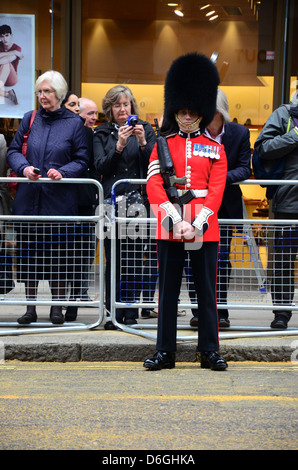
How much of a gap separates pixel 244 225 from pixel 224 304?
0.71 m

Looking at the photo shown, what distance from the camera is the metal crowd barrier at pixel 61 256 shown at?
6.84m

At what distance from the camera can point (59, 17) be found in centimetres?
966

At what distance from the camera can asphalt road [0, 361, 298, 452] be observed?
425 cm

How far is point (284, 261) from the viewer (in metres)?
6.84

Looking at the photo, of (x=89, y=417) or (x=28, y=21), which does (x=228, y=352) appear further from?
(x=28, y=21)

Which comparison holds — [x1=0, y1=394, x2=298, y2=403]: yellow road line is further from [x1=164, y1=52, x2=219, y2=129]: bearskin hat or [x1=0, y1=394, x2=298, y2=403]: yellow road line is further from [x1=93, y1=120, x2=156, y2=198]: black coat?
[x1=93, y1=120, x2=156, y2=198]: black coat

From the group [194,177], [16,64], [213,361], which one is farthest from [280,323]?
[16,64]

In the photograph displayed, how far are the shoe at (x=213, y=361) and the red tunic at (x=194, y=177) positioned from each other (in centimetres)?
88

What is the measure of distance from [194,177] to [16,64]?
4308mm

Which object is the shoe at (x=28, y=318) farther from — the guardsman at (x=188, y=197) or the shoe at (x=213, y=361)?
the shoe at (x=213, y=361)

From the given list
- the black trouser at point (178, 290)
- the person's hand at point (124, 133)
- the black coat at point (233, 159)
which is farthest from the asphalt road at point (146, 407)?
the person's hand at point (124, 133)

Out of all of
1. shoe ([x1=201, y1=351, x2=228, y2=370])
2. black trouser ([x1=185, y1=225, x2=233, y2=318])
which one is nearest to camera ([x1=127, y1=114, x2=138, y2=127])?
black trouser ([x1=185, y1=225, x2=233, y2=318])

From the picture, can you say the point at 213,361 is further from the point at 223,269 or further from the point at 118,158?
the point at 118,158
